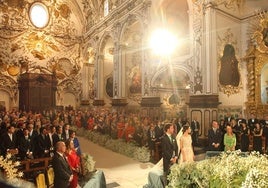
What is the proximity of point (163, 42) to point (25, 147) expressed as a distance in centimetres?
1013

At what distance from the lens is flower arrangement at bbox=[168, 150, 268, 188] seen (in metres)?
2.95

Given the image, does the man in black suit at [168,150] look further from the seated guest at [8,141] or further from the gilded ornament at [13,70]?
the gilded ornament at [13,70]

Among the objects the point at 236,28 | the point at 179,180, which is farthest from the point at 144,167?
the point at 236,28

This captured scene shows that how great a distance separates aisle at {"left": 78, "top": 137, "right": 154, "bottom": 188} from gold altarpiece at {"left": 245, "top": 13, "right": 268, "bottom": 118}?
726 cm

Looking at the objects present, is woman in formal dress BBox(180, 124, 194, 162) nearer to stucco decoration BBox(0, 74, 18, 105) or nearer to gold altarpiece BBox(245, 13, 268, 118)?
gold altarpiece BBox(245, 13, 268, 118)

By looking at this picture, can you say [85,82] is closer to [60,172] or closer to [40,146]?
[40,146]

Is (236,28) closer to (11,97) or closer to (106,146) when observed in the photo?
(106,146)

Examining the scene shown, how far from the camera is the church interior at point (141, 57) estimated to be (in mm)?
12828

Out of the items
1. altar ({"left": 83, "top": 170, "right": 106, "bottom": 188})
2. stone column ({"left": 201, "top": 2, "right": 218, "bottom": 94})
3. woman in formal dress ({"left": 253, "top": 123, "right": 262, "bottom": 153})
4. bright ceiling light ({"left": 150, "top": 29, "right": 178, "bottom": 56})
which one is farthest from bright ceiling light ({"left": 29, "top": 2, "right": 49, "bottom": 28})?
woman in formal dress ({"left": 253, "top": 123, "right": 262, "bottom": 153})

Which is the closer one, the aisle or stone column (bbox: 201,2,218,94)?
the aisle

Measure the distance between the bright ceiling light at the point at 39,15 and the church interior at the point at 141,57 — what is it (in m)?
0.10

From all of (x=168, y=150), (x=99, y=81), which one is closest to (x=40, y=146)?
(x=168, y=150)

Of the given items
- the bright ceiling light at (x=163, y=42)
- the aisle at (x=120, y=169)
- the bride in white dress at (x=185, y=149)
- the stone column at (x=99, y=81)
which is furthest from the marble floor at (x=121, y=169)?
the stone column at (x=99, y=81)

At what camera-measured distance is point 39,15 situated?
83.6ft
